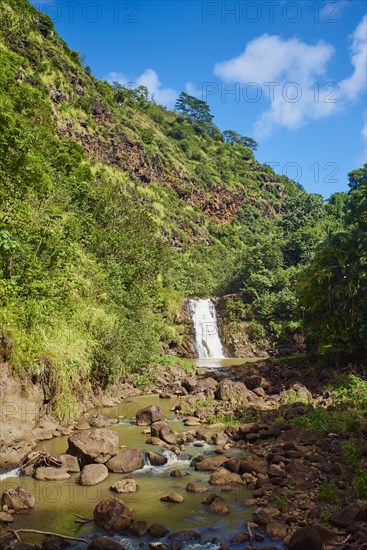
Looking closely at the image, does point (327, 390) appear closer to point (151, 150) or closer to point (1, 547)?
point (1, 547)

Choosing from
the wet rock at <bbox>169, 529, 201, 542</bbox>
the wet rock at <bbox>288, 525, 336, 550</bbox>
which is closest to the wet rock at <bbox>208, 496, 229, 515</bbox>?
the wet rock at <bbox>169, 529, 201, 542</bbox>

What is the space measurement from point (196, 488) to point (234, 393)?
28.7 ft

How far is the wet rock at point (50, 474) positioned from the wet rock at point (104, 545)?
296cm

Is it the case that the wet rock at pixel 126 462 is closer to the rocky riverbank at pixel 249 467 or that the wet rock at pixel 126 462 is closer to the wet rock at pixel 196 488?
the rocky riverbank at pixel 249 467

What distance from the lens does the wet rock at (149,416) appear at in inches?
534

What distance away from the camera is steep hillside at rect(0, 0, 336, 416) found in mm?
12773

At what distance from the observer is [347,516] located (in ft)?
20.9

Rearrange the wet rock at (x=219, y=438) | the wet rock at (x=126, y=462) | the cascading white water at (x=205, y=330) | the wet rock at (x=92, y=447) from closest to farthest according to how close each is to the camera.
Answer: the wet rock at (x=126, y=462), the wet rock at (x=92, y=447), the wet rock at (x=219, y=438), the cascading white water at (x=205, y=330)

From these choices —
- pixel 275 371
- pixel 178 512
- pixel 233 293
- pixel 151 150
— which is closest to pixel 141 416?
pixel 178 512

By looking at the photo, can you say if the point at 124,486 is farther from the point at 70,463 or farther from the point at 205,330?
the point at 205,330

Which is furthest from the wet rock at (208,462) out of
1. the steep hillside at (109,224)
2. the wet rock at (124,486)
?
the steep hillside at (109,224)

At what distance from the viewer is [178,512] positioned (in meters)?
7.39

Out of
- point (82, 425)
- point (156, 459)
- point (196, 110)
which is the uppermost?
point (196, 110)

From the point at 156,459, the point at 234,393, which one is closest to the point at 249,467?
the point at 156,459
